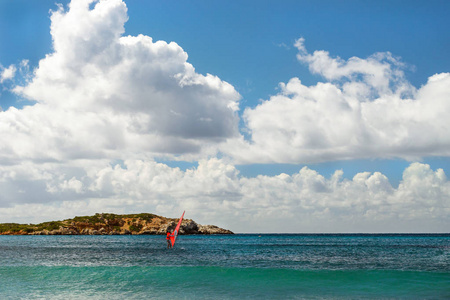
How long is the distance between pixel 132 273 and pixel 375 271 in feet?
88.4

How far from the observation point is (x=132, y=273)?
138 feet

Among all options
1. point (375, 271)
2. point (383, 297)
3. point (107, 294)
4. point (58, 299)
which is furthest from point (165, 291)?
point (375, 271)

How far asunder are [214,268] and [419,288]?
72.6ft

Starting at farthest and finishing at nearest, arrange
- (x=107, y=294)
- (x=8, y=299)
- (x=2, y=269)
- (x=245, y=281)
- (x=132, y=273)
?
(x=2, y=269) < (x=132, y=273) < (x=245, y=281) < (x=107, y=294) < (x=8, y=299)

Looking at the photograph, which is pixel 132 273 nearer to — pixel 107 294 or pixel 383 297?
pixel 107 294

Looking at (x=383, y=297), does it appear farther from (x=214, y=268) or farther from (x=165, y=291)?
(x=214, y=268)

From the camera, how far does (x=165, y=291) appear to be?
107ft

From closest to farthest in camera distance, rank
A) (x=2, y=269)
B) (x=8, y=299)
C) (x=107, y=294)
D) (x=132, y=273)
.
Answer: (x=8, y=299)
(x=107, y=294)
(x=132, y=273)
(x=2, y=269)

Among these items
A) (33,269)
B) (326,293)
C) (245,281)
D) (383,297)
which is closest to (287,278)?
(245,281)

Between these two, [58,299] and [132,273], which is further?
[132,273]

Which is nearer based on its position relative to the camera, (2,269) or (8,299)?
(8,299)

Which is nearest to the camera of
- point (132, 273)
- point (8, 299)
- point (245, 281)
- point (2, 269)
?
point (8, 299)

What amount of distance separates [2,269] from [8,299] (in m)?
19.4

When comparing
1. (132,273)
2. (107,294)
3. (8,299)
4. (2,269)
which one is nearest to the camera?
(8,299)
